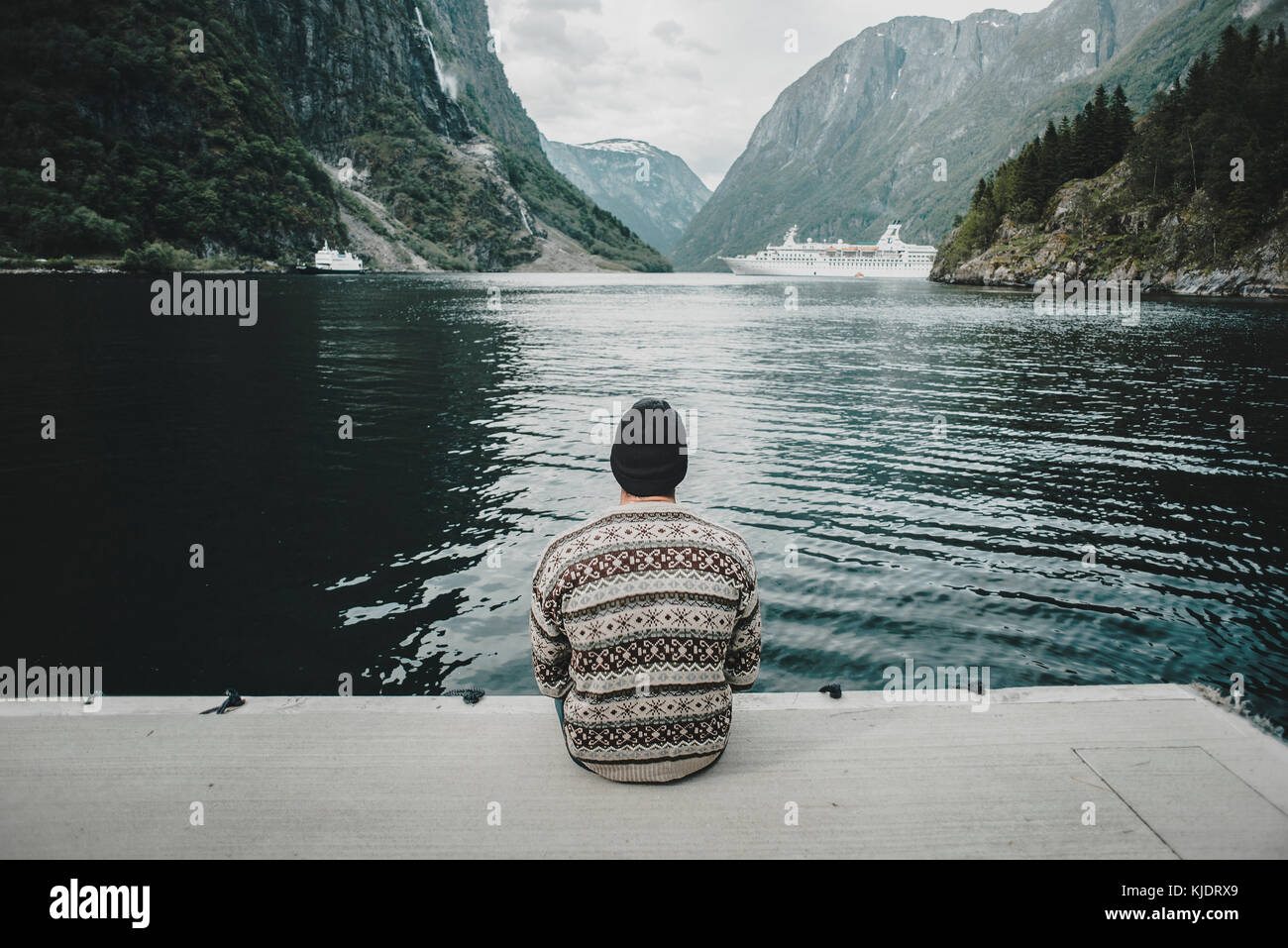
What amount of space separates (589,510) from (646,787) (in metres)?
10.3

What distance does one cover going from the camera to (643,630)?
401 cm

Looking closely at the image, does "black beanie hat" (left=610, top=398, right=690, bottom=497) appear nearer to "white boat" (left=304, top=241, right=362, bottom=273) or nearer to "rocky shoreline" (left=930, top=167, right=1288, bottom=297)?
"rocky shoreline" (left=930, top=167, right=1288, bottom=297)

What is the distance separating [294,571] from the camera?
11.4 metres

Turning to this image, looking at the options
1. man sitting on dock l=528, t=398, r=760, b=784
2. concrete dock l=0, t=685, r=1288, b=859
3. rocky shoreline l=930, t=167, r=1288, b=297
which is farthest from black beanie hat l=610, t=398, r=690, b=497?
rocky shoreline l=930, t=167, r=1288, b=297

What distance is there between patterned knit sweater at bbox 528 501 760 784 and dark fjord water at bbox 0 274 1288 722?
4539 mm

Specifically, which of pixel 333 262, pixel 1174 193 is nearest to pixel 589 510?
pixel 1174 193

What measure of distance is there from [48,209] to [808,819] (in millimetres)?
147704

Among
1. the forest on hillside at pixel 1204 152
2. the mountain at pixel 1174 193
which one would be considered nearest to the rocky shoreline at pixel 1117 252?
the mountain at pixel 1174 193

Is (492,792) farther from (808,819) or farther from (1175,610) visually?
(1175,610)

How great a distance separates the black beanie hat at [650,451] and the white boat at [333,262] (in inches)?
6888

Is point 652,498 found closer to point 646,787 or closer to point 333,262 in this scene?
point 646,787

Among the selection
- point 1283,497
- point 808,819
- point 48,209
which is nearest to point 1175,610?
point 1283,497

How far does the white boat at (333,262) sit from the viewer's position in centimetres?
16175

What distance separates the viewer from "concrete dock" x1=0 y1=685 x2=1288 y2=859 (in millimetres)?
4008
